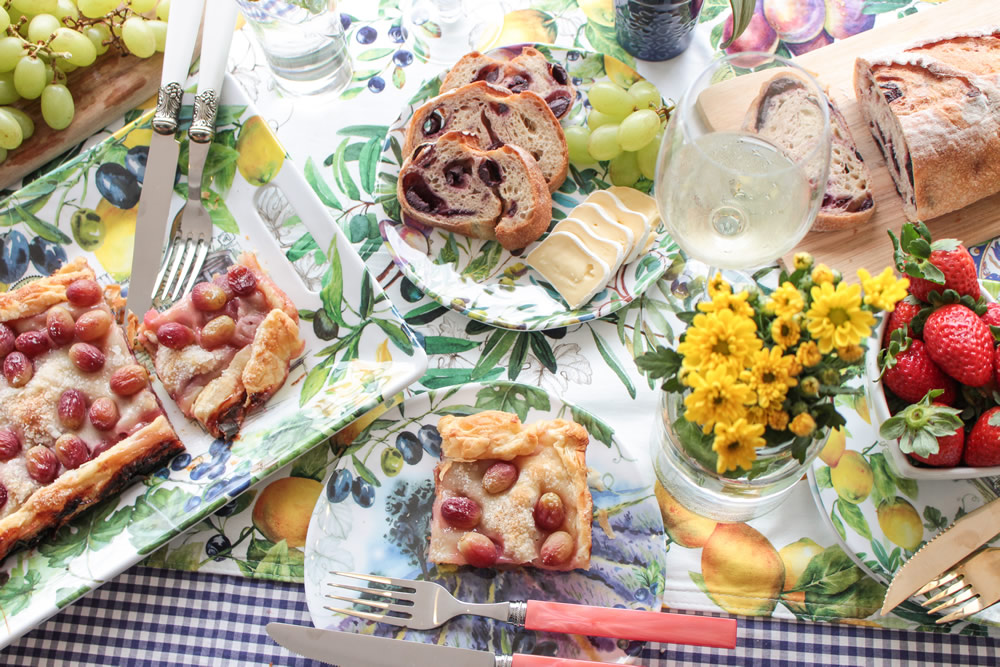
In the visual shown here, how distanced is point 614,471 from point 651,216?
0.54 metres

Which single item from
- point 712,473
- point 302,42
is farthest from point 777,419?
point 302,42

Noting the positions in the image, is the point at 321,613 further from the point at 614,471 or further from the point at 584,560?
the point at 614,471

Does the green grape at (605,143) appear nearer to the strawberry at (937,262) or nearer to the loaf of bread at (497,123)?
the loaf of bread at (497,123)

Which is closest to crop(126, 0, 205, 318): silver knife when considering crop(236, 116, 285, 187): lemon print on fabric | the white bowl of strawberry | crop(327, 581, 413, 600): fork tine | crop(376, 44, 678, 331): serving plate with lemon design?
crop(236, 116, 285, 187): lemon print on fabric

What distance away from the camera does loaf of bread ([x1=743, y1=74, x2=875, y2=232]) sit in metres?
1.19

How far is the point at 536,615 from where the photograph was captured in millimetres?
1206

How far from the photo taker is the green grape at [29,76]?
5.44 feet

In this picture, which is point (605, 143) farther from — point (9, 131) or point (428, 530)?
point (9, 131)

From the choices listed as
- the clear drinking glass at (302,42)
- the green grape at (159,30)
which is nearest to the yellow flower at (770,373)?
the clear drinking glass at (302,42)

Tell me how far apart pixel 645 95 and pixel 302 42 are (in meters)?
0.78

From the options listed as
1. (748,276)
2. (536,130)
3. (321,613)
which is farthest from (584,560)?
(536,130)

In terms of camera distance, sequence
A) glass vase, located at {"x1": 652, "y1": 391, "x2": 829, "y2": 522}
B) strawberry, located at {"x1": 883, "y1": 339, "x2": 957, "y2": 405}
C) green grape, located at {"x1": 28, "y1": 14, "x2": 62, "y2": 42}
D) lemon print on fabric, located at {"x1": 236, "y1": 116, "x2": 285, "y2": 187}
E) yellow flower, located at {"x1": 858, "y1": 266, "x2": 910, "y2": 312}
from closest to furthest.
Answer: yellow flower, located at {"x1": 858, "y1": 266, "x2": 910, "y2": 312}
glass vase, located at {"x1": 652, "y1": 391, "x2": 829, "y2": 522}
strawberry, located at {"x1": 883, "y1": 339, "x2": 957, "y2": 405}
lemon print on fabric, located at {"x1": 236, "y1": 116, "x2": 285, "y2": 187}
green grape, located at {"x1": 28, "y1": 14, "x2": 62, "y2": 42}

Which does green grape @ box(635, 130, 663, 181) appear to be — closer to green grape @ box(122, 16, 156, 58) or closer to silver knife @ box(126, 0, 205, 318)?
silver knife @ box(126, 0, 205, 318)

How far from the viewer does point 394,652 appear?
3.96ft
